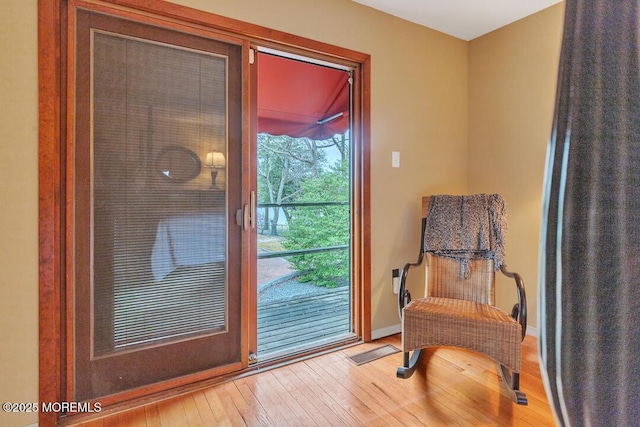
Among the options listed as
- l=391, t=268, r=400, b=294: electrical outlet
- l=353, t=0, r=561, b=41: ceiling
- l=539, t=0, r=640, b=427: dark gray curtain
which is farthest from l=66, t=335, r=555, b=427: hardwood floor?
l=353, t=0, r=561, b=41: ceiling

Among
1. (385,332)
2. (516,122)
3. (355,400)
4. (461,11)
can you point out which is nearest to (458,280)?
(385,332)

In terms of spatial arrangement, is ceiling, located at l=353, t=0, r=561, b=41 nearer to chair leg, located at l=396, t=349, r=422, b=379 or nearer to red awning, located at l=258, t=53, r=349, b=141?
red awning, located at l=258, t=53, r=349, b=141

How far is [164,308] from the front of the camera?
1831 mm

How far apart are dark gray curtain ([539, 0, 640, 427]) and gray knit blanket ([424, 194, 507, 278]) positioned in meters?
2.14

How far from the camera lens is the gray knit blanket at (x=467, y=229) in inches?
87.6

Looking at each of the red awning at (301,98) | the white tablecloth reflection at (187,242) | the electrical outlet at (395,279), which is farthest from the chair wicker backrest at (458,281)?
the white tablecloth reflection at (187,242)

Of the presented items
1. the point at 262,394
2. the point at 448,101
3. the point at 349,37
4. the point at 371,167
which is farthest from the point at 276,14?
the point at 262,394

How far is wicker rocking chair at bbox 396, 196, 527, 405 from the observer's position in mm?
1725

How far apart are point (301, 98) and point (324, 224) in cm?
96

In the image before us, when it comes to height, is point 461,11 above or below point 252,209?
above

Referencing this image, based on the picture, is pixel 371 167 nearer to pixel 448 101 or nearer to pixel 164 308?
pixel 448 101

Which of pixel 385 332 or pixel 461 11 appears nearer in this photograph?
pixel 461 11

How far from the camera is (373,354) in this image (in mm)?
2236
